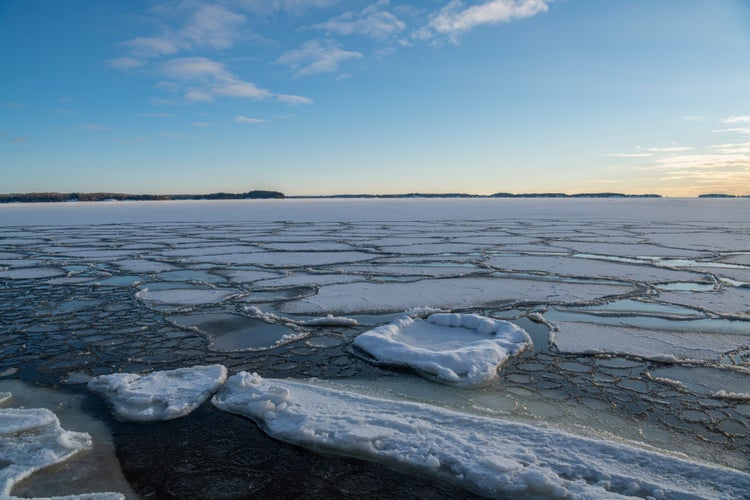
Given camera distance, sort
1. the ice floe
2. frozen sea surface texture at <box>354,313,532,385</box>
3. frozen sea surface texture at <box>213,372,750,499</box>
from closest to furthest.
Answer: frozen sea surface texture at <box>213,372,750,499</box> → frozen sea surface texture at <box>354,313,532,385</box> → the ice floe

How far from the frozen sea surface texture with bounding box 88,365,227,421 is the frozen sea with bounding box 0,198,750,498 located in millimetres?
12

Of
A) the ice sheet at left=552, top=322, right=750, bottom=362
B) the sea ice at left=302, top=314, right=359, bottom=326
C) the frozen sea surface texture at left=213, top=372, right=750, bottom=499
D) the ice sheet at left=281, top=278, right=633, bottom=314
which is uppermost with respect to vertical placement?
the ice sheet at left=281, top=278, right=633, bottom=314

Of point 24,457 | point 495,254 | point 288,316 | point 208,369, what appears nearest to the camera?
point 24,457

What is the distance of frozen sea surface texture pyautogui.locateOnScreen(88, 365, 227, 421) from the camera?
2.71m

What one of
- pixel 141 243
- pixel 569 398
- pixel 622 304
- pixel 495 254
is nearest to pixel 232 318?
pixel 569 398

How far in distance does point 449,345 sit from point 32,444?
2715mm

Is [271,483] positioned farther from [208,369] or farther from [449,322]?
[449,322]

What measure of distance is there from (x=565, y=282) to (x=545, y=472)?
461 centimetres

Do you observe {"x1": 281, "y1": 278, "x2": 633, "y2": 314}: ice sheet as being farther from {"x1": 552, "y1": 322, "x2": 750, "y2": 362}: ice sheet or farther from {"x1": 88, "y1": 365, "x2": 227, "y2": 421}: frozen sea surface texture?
{"x1": 88, "y1": 365, "x2": 227, "y2": 421}: frozen sea surface texture

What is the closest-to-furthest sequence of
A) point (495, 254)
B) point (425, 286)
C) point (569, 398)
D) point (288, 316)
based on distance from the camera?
point (569, 398), point (288, 316), point (425, 286), point (495, 254)

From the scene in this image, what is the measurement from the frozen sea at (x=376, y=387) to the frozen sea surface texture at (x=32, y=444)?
10mm

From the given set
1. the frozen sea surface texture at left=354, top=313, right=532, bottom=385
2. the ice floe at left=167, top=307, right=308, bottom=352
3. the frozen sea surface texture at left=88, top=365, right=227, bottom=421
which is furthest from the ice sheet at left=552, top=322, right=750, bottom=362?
the frozen sea surface texture at left=88, top=365, right=227, bottom=421

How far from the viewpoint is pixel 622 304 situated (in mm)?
5152

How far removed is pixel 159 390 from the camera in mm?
2926
